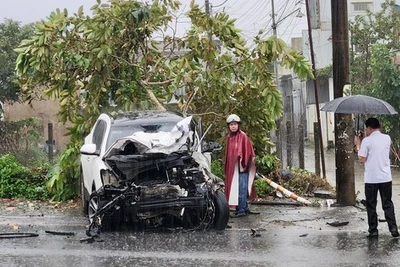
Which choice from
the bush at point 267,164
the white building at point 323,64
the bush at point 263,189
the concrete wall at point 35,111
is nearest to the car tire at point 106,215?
the bush at point 263,189

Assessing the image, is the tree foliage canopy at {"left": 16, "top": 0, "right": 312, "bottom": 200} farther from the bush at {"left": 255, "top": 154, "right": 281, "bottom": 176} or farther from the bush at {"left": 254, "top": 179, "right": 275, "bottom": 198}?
the bush at {"left": 254, "top": 179, "right": 275, "bottom": 198}

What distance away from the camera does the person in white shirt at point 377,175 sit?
9.84m

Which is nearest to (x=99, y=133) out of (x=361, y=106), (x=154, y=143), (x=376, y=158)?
(x=154, y=143)

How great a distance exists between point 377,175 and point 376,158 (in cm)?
23

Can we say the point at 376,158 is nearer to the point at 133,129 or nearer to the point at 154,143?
the point at 154,143

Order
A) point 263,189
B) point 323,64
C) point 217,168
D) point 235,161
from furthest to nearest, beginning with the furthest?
point 323,64 → point 217,168 → point 263,189 → point 235,161

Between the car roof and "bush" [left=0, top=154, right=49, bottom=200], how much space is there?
309 centimetres

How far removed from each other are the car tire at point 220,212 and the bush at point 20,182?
16.0 feet

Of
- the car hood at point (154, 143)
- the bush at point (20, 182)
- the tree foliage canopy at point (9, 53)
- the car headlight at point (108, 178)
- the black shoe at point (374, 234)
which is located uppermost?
the tree foliage canopy at point (9, 53)

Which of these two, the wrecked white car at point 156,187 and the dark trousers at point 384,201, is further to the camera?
the wrecked white car at point 156,187

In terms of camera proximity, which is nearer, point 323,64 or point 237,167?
point 237,167

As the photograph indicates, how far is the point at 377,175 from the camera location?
9.84 m

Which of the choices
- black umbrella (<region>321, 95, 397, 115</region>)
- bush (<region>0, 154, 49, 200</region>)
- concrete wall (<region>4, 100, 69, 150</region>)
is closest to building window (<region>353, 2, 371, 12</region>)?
concrete wall (<region>4, 100, 69, 150</region>)

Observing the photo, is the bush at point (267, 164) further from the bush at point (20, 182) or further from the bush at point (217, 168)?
the bush at point (20, 182)
